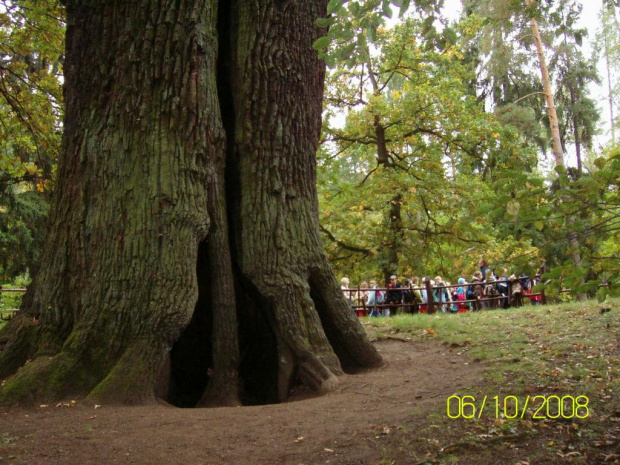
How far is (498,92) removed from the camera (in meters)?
21.5

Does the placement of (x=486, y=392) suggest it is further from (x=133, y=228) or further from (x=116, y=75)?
(x=116, y=75)

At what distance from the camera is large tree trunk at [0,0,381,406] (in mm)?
5180

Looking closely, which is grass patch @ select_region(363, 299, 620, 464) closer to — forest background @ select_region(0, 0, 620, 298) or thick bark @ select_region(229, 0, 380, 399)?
thick bark @ select_region(229, 0, 380, 399)

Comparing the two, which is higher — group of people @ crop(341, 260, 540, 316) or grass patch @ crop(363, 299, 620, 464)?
group of people @ crop(341, 260, 540, 316)

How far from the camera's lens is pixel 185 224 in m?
5.42

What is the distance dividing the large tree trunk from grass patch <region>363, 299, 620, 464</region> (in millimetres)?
1738

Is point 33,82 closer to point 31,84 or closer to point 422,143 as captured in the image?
point 31,84

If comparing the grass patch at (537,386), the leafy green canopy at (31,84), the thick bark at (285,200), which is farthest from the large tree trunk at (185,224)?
the leafy green canopy at (31,84)

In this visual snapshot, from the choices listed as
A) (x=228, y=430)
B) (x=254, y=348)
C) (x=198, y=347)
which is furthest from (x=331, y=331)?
(x=228, y=430)

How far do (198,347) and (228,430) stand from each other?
2040 mm

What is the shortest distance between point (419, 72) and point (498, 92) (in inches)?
258

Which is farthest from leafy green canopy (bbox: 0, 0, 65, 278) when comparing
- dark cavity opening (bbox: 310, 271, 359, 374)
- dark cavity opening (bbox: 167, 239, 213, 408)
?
dark cavity opening (bbox: 310, 271, 359, 374)

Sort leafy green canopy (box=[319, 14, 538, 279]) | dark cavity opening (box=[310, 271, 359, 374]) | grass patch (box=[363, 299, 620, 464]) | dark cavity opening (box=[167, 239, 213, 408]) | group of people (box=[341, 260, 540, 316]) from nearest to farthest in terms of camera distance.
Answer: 1. grass patch (box=[363, 299, 620, 464])
2. dark cavity opening (box=[167, 239, 213, 408])
3. dark cavity opening (box=[310, 271, 359, 374])
4. group of people (box=[341, 260, 540, 316])
5. leafy green canopy (box=[319, 14, 538, 279])

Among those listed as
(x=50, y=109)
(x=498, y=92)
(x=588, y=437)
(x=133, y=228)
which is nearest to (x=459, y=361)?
(x=588, y=437)
